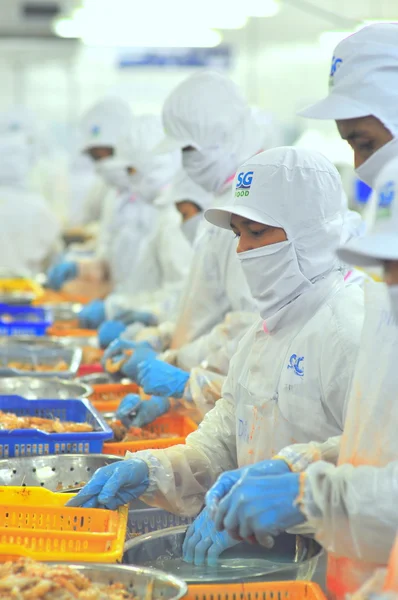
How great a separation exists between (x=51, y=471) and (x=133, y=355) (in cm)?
144

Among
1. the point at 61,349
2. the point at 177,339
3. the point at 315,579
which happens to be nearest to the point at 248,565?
the point at 315,579

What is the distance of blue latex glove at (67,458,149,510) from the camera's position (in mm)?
2262

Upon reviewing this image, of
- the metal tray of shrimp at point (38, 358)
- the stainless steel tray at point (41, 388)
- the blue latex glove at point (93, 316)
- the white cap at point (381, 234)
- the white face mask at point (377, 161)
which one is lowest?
the blue latex glove at point (93, 316)

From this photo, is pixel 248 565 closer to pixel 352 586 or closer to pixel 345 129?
pixel 352 586

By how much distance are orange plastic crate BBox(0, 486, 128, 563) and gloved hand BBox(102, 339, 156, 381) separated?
165 cm

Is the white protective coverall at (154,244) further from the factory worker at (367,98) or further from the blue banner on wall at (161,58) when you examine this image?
the blue banner on wall at (161,58)

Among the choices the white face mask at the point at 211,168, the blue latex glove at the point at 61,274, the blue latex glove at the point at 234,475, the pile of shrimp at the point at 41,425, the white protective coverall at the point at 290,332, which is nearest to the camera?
the blue latex glove at the point at 234,475

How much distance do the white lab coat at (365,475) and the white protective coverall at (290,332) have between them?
246 millimetres

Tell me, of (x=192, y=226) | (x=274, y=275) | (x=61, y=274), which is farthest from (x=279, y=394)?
(x=61, y=274)

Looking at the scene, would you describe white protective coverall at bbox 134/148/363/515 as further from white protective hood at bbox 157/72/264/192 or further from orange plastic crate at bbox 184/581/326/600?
white protective hood at bbox 157/72/264/192

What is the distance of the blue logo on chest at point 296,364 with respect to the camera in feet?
7.70

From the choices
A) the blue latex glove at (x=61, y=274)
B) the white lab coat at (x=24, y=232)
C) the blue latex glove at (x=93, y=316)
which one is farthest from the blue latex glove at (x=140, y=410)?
the white lab coat at (x=24, y=232)

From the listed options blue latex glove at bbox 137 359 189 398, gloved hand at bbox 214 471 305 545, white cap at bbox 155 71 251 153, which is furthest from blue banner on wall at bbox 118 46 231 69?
gloved hand at bbox 214 471 305 545

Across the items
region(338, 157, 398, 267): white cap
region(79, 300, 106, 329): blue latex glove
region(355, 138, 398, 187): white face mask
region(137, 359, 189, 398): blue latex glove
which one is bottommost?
region(79, 300, 106, 329): blue latex glove
